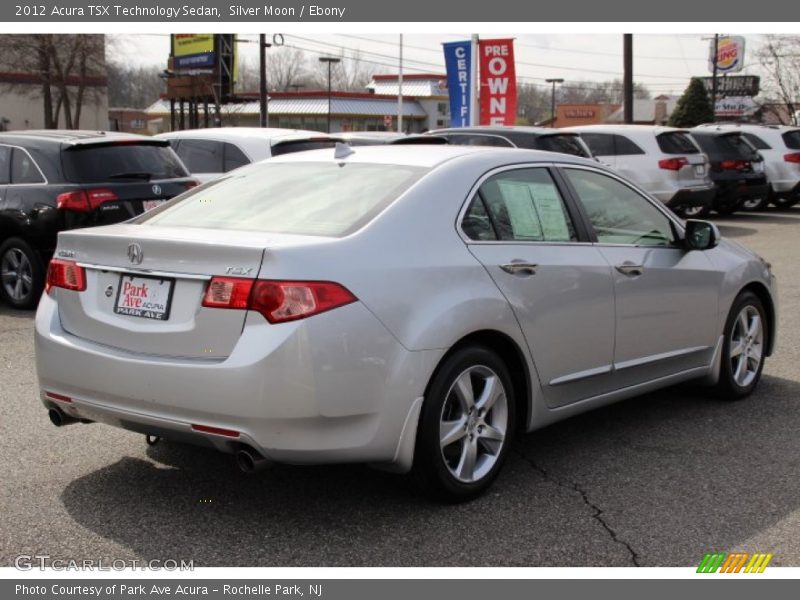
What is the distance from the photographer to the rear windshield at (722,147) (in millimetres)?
20094

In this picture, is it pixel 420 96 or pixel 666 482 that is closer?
pixel 666 482

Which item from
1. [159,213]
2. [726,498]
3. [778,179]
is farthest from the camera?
[778,179]

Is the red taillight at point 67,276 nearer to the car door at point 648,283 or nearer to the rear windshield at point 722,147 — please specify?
the car door at point 648,283

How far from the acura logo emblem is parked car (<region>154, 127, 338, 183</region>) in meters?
8.18

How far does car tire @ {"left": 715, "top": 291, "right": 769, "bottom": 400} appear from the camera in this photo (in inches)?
244

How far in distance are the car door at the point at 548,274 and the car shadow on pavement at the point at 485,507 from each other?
478mm

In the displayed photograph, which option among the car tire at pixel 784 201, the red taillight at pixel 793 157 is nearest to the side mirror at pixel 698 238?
the red taillight at pixel 793 157

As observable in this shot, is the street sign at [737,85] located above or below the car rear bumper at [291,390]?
above

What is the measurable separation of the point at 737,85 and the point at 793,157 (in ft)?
186

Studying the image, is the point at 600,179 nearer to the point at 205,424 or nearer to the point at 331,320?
the point at 331,320

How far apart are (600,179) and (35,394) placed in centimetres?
378

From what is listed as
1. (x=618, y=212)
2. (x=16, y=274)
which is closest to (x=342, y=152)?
(x=618, y=212)

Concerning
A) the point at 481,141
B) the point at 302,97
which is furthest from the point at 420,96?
the point at 481,141
